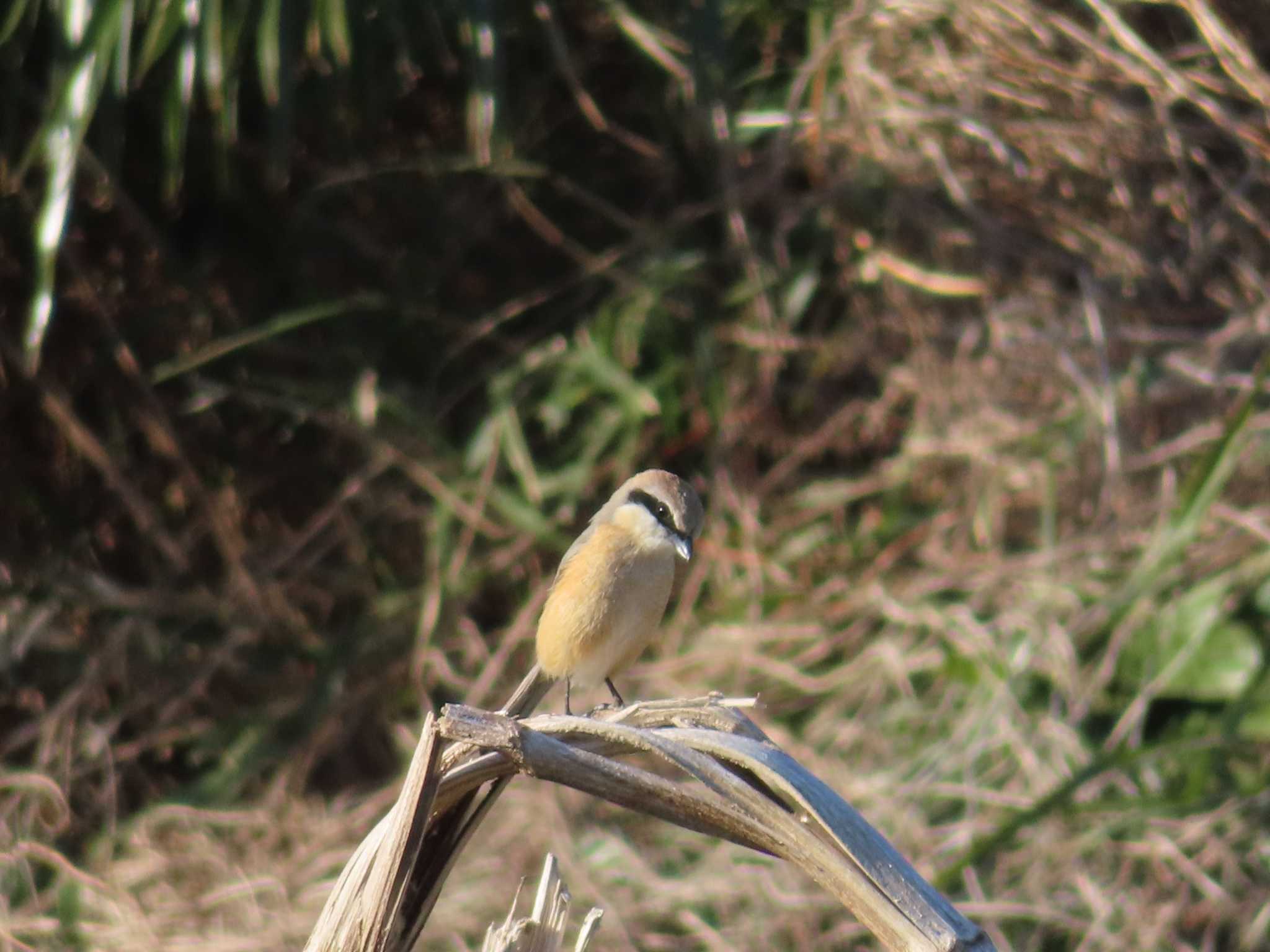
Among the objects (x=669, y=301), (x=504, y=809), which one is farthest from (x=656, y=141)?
(x=504, y=809)

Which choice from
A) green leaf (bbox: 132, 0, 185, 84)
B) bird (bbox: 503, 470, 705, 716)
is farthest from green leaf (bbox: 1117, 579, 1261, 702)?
green leaf (bbox: 132, 0, 185, 84)

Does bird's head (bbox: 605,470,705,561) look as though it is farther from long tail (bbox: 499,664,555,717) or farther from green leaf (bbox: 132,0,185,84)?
green leaf (bbox: 132,0,185,84)

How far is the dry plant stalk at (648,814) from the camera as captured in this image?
4.60 ft

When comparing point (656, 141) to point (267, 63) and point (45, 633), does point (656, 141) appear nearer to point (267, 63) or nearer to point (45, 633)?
point (267, 63)

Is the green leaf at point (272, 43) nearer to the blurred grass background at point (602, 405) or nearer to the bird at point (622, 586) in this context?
the blurred grass background at point (602, 405)

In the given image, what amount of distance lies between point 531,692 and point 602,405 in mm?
1680

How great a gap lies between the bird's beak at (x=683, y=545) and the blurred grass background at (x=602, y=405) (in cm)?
161

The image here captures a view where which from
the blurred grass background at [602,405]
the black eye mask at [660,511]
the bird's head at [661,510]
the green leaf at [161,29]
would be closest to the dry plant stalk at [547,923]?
the bird's head at [661,510]

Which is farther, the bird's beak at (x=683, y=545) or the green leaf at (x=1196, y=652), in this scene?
the green leaf at (x=1196, y=652)

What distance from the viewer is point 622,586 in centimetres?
306

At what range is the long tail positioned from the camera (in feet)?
10.5

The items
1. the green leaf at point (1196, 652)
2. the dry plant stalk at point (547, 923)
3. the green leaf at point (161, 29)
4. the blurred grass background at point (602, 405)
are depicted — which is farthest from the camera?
the blurred grass background at point (602, 405)

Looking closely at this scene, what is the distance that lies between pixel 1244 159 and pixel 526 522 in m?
2.79

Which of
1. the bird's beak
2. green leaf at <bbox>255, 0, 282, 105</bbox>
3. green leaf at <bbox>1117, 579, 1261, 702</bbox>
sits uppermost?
green leaf at <bbox>255, 0, 282, 105</bbox>
